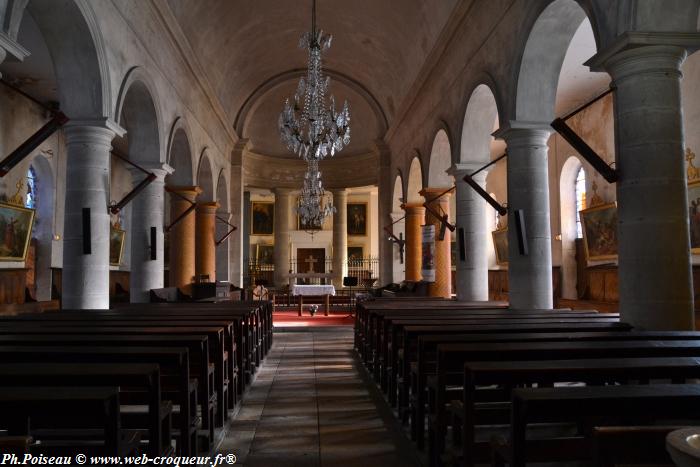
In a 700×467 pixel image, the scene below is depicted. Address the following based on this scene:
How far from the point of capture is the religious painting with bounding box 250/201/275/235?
30.1 metres

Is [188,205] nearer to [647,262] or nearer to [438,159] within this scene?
[438,159]

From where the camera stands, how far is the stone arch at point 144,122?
34.1ft

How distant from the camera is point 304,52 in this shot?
18219 millimetres

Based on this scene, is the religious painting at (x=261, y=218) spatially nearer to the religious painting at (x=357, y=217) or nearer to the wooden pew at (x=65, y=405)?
the religious painting at (x=357, y=217)

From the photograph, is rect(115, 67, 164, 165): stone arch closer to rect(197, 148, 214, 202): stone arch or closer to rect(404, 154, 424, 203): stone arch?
rect(197, 148, 214, 202): stone arch

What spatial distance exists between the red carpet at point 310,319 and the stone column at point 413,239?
2.40 meters

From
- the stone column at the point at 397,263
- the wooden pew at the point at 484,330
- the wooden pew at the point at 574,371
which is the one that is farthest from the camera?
the stone column at the point at 397,263

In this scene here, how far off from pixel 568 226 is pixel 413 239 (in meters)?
4.56

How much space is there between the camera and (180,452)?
3680 millimetres

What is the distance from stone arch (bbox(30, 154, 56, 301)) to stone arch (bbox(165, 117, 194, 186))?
10.5 feet

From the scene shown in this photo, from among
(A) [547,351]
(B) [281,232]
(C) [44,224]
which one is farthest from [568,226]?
(C) [44,224]

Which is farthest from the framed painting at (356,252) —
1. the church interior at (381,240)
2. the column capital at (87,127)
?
the column capital at (87,127)

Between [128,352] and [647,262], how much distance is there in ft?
14.8

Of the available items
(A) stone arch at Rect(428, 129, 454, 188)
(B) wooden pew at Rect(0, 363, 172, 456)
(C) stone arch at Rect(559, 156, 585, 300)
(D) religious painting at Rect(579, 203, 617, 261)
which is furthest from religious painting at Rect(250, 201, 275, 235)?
(B) wooden pew at Rect(0, 363, 172, 456)
